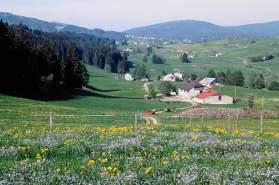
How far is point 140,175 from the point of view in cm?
782

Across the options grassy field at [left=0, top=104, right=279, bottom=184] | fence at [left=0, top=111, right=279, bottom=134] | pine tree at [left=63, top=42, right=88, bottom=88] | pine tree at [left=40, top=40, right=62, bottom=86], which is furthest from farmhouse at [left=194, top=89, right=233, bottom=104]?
grassy field at [left=0, top=104, right=279, bottom=184]

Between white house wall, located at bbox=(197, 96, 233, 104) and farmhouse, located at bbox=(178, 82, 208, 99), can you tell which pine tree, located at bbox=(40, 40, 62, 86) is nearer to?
white house wall, located at bbox=(197, 96, 233, 104)

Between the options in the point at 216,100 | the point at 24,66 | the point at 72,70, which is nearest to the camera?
the point at 24,66

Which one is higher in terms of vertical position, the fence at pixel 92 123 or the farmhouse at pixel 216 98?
the fence at pixel 92 123

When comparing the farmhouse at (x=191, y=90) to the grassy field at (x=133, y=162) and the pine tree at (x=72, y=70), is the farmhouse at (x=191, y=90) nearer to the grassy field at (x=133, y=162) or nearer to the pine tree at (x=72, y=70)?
the pine tree at (x=72, y=70)

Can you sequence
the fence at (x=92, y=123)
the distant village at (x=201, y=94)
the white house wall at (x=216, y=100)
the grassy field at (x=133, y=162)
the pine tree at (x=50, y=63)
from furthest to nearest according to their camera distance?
the distant village at (x=201, y=94), the white house wall at (x=216, y=100), the pine tree at (x=50, y=63), the fence at (x=92, y=123), the grassy field at (x=133, y=162)

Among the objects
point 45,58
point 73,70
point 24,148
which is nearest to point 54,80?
point 45,58

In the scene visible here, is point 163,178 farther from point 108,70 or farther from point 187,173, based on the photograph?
point 108,70

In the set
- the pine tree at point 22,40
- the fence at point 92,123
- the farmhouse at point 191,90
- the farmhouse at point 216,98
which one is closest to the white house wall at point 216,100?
the farmhouse at point 216,98

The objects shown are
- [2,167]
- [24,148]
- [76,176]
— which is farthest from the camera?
[24,148]

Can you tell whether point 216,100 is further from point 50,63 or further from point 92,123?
point 92,123

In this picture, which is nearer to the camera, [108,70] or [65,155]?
[65,155]

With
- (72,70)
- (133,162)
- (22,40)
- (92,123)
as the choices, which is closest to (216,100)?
(72,70)

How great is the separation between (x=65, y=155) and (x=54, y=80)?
59067 mm
